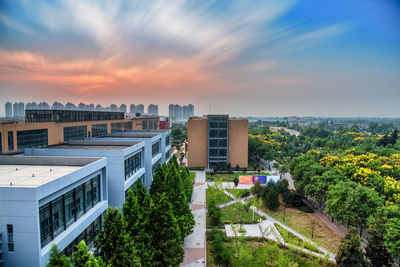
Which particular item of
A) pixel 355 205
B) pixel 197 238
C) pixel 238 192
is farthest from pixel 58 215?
pixel 238 192

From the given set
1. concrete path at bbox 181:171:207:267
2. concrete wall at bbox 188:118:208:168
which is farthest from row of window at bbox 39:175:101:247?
concrete wall at bbox 188:118:208:168

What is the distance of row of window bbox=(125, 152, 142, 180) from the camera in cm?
1463

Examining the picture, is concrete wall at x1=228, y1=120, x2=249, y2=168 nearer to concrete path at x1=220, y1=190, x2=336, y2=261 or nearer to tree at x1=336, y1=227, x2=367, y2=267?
concrete path at x1=220, y1=190, x2=336, y2=261

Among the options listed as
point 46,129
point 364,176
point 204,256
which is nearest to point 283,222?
point 204,256

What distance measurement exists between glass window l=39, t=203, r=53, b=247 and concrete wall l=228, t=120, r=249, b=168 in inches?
1121

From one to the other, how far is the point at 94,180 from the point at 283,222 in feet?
45.3

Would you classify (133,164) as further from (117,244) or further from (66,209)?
(117,244)

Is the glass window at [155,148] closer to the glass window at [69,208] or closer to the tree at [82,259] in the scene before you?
the glass window at [69,208]

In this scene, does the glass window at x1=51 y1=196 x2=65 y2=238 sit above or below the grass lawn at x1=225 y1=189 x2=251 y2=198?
above

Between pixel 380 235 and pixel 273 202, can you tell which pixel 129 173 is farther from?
pixel 380 235

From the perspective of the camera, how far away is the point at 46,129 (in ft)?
55.5

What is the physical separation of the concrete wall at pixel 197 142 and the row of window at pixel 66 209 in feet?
77.1

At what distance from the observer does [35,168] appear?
1045 cm

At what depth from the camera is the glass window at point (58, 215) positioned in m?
8.19
